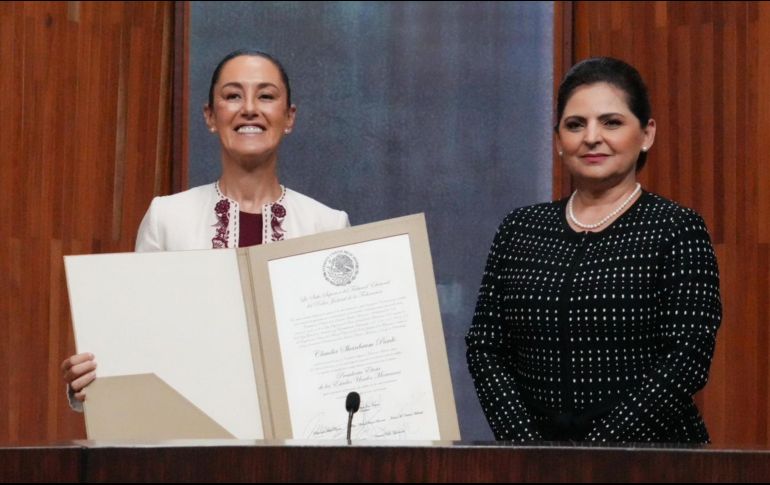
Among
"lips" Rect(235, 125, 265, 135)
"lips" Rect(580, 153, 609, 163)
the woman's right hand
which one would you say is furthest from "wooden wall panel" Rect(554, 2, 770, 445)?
the woman's right hand

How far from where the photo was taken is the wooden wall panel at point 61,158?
11.5 feet

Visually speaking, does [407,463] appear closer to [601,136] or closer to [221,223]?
[601,136]

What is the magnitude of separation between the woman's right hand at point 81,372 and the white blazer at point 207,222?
0.44 metres

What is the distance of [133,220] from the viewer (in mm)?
3760

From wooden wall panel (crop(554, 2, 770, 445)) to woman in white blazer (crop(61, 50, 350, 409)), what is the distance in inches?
50.4

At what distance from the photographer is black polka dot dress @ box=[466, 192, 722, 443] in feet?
7.48

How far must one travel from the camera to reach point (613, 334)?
92.7 inches

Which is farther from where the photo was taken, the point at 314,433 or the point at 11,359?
the point at 11,359

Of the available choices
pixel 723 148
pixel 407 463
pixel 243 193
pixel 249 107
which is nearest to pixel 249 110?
pixel 249 107

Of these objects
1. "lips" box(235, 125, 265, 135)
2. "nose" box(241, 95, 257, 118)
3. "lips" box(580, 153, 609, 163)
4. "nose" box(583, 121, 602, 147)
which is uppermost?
"nose" box(241, 95, 257, 118)

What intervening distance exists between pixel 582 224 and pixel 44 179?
5.79 feet

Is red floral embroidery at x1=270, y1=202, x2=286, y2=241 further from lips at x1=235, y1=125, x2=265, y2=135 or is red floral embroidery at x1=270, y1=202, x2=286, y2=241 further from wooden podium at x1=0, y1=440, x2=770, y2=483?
wooden podium at x1=0, y1=440, x2=770, y2=483

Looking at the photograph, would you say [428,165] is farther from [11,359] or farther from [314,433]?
[314,433]

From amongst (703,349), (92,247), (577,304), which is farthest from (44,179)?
(703,349)
